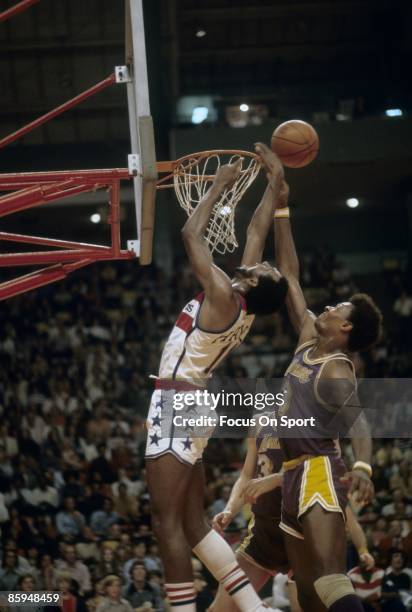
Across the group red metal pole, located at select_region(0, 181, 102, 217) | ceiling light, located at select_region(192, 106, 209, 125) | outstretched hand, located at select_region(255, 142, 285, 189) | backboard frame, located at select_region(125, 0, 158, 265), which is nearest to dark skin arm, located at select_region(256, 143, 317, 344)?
outstretched hand, located at select_region(255, 142, 285, 189)

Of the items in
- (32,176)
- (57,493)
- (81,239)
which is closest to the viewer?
(32,176)

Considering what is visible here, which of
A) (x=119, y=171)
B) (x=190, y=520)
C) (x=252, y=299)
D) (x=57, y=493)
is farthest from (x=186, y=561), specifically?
(x=57, y=493)

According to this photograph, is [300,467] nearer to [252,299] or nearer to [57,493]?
[252,299]

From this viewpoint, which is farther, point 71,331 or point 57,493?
point 71,331

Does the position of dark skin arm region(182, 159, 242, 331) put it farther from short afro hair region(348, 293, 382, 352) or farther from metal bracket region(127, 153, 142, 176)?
short afro hair region(348, 293, 382, 352)

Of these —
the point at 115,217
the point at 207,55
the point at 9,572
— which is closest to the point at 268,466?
the point at 115,217

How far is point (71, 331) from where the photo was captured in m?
17.8

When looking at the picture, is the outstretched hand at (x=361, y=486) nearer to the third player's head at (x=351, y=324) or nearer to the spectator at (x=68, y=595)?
the third player's head at (x=351, y=324)

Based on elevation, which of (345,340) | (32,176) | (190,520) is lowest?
(190,520)

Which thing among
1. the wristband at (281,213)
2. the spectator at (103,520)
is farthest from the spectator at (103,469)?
the wristband at (281,213)

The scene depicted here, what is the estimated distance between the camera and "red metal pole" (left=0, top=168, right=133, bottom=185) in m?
6.24

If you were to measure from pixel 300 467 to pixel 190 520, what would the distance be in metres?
0.69

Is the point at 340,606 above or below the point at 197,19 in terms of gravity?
below

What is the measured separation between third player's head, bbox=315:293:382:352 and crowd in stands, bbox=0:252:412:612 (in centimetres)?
398
